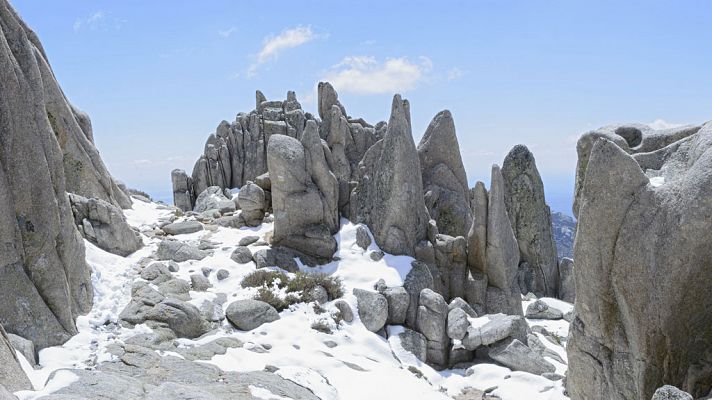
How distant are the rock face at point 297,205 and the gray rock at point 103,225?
582 centimetres

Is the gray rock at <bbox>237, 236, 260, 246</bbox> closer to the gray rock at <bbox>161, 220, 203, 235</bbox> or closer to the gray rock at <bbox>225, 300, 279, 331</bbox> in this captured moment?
the gray rock at <bbox>161, 220, 203, 235</bbox>

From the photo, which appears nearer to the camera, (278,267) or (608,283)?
(608,283)

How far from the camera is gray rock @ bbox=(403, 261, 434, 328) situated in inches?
703

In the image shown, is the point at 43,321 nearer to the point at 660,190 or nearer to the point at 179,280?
the point at 179,280

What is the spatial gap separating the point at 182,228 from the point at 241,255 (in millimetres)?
4830

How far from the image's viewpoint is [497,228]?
67.7 ft

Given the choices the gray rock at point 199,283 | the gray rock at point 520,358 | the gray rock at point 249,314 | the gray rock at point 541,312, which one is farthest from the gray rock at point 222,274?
the gray rock at point 541,312

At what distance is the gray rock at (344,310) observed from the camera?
17.1m

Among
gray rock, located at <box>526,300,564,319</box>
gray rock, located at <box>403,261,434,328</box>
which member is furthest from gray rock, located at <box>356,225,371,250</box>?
gray rock, located at <box>526,300,564,319</box>

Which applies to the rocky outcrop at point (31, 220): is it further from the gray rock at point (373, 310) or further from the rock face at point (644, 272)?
the rock face at point (644, 272)

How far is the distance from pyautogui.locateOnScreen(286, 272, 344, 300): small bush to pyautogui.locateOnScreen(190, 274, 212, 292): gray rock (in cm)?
289

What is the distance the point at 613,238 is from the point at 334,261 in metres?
12.7

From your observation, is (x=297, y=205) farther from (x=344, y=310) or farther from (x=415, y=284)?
(x=415, y=284)

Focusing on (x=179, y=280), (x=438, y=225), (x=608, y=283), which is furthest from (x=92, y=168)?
(x=608, y=283)
